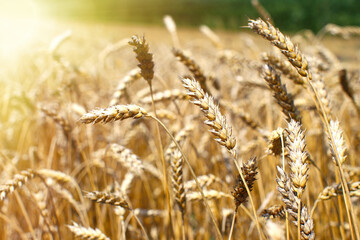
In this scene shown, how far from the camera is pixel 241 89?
2.34 m

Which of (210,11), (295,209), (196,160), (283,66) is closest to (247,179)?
(295,209)

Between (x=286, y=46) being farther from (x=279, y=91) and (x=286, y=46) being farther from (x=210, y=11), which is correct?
(x=210, y=11)

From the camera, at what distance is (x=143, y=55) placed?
2.89 feet

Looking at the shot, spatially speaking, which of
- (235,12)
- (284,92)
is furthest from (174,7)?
(284,92)

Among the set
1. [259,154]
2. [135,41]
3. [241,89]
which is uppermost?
[241,89]

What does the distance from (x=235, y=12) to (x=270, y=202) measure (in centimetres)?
3036

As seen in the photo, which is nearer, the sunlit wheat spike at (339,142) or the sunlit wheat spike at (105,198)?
the sunlit wheat spike at (339,142)

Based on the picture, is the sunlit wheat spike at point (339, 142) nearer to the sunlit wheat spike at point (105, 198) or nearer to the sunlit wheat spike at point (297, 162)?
the sunlit wheat spike at point (297, 162)

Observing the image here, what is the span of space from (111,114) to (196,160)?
106cm

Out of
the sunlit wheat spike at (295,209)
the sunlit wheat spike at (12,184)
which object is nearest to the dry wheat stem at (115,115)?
the sunlit wheat spike at (295,209)

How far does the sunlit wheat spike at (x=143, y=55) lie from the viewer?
86 cm

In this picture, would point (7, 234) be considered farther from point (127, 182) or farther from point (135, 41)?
point (135, 41)

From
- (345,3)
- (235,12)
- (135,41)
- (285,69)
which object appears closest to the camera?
(135,41)

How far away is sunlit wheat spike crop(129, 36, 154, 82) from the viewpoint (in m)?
0.86
